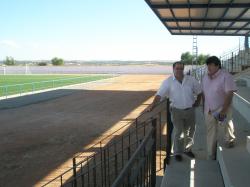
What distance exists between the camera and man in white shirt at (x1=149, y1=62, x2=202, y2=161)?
612 centimetres

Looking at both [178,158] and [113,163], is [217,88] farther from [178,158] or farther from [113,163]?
[113,163]

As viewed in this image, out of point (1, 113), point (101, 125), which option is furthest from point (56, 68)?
point (101, 125)

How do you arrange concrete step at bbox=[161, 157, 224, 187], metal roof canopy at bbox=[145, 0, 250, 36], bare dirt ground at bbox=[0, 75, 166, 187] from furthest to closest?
metal roof canopy at bbox=[145, 0, 250, 36], bare dirt ground at bbox=[0, 75, 166, 187], concrete step at bbox=[161, 157, 224, 187]

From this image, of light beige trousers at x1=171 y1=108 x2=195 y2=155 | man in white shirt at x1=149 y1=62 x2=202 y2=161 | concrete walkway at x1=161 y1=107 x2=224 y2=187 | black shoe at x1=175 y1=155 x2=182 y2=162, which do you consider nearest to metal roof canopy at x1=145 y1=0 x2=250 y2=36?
man in white shirt at x1=149 y1=62 x2=202 y2=161

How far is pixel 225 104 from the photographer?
5637mm

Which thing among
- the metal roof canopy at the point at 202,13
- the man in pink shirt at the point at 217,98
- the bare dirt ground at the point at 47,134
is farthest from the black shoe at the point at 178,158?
the metal roof canopy at the point at 202,13

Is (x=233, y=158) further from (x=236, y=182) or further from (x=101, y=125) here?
(x=101, y=125)

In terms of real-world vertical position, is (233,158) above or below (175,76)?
below

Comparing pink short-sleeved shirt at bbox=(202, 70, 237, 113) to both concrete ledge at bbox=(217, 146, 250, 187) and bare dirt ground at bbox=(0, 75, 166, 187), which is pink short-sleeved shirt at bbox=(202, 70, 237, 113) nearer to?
concrete ledge at bbox=(217, 146, 250, 187)

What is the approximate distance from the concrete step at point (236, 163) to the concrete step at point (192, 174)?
15 centimetres

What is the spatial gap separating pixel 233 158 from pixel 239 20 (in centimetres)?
1700

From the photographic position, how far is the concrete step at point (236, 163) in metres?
4.64

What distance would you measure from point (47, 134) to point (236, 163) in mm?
9784

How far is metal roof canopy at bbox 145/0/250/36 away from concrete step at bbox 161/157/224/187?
11188 millimetres
